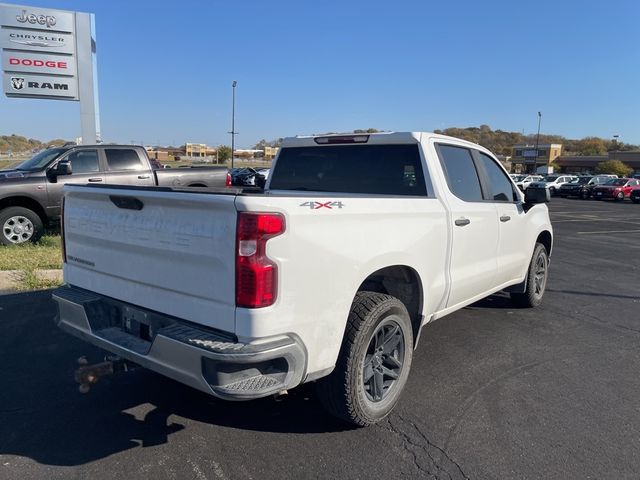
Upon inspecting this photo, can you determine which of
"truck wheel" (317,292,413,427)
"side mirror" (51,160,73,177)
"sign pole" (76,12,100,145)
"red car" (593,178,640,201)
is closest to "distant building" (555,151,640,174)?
"red car" (593,178,640,201)

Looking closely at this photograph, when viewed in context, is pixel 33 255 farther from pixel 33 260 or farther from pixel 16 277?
pixel 16 277

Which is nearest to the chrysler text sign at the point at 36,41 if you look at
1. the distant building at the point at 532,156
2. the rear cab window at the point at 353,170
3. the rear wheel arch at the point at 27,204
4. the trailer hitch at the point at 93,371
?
the rear wheel arch at the point at 27,204

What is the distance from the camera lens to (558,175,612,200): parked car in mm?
38878

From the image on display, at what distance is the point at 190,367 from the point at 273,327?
504 mm

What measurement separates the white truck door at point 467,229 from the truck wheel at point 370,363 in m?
0.89

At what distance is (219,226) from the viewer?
8.64 ft

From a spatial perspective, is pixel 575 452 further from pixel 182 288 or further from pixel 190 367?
pixel 182 288

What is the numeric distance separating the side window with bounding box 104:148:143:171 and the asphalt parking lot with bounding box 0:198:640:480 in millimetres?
5675

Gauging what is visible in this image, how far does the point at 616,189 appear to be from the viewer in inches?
1446

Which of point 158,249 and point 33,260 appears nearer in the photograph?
point 158,249

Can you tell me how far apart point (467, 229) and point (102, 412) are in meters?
3.18

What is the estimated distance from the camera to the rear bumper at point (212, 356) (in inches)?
103

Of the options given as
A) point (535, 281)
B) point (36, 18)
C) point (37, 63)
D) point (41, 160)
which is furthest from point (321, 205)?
point (36, 18)

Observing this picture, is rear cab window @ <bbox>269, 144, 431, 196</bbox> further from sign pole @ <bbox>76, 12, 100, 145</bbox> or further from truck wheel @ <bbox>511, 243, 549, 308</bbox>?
sign pole @ <bbox>76, 12, 100, 145</bbox>
